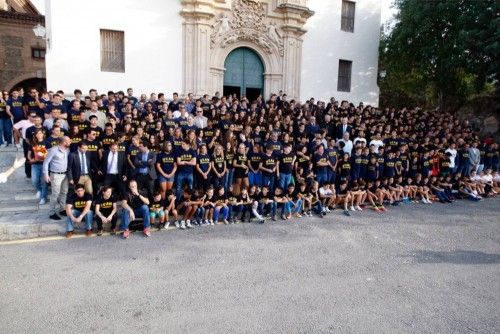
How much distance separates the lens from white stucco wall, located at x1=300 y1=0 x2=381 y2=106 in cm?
1736

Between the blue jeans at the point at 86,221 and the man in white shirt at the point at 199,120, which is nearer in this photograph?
the blue jeans at the point at 86,221

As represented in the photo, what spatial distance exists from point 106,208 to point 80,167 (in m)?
1.17

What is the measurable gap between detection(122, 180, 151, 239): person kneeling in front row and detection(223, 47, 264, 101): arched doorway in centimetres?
1020

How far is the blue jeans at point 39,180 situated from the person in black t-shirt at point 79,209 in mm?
1497

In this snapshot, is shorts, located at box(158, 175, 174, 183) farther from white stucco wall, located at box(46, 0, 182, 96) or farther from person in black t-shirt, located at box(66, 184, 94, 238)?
white stucco wall, located at box(46, 0, 182, 96)

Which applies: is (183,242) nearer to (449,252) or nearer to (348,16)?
(449,252)

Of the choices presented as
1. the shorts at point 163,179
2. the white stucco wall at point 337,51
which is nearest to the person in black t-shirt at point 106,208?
the shorts at point 163,179

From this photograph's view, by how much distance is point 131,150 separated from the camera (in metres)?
8.34

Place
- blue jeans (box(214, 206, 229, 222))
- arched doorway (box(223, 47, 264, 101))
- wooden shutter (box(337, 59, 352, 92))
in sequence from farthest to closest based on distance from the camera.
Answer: wooden shutter (box(337, 59, 352, 92)), arched doorway (box(223, 47, 264, 101)), blue jeans (box(214, 206, 229, 222))

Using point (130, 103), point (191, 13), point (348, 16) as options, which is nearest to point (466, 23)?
point (348, 16)

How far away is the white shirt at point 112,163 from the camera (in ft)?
26.1

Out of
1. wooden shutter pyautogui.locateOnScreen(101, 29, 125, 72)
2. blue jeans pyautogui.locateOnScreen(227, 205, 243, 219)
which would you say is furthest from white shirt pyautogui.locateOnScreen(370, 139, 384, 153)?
wooden shutter pyautogui.locateOnScreen(101, 29, 125, 72)

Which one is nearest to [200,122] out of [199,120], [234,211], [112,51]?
[199,120]

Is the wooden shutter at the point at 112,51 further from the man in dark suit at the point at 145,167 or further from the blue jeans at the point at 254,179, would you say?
the blue jeans at the point at 254,179
